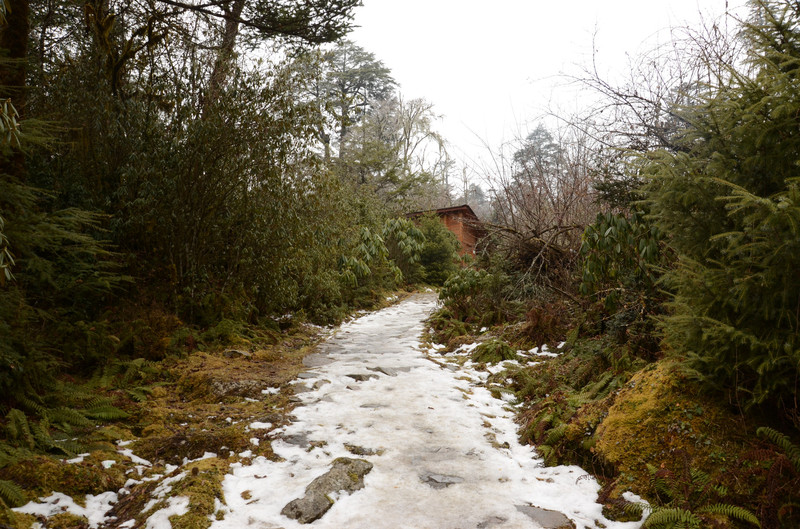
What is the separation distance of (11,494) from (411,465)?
263 cm

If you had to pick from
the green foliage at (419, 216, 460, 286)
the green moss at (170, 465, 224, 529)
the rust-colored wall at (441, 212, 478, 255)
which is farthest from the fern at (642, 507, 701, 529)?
the rust-colored wall at (441, 212, 478, 255)

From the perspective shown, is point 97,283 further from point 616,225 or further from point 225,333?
point 616,225

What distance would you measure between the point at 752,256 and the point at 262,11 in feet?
27.6

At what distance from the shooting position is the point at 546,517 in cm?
286

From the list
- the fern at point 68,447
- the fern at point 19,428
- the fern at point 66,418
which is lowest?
the fern at point 68,447

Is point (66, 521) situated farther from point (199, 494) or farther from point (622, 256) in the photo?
point (622, 256)

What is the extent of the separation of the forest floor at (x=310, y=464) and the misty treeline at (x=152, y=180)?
3.33 feet

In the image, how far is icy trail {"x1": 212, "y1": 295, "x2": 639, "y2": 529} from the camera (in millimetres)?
2869

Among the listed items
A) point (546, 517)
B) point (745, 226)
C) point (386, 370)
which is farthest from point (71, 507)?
point (745, 226)

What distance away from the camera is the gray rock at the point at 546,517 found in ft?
9.09

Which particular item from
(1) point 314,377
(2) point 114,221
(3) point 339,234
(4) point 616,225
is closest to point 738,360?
(4) point 616,225

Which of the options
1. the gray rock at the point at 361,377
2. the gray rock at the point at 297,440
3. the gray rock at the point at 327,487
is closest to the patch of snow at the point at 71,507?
the gray rock at the point at 327,487

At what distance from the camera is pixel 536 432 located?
165 inches

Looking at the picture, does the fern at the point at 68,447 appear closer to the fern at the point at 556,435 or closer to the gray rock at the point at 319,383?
the gray rock at the point at 319,383
